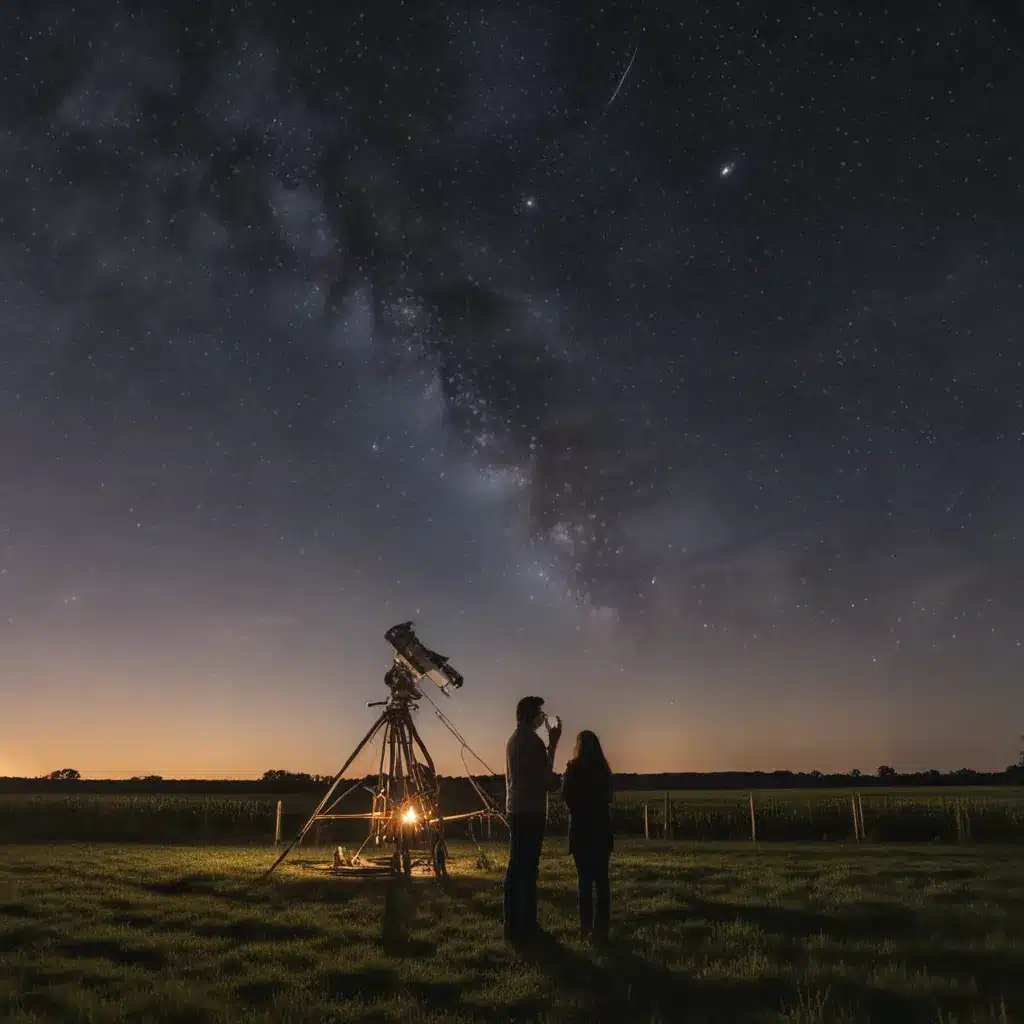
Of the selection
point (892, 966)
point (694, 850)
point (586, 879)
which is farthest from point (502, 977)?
point (694, 850)

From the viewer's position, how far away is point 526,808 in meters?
9.85

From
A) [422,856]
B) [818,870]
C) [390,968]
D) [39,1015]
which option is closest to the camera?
[39,1015]

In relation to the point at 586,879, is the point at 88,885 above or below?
below

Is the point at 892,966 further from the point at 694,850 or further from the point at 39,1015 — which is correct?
the point at 694,850

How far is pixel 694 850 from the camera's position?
2439cm

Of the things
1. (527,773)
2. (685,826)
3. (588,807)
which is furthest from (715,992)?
(685,826)

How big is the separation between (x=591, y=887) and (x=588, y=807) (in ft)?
2.73

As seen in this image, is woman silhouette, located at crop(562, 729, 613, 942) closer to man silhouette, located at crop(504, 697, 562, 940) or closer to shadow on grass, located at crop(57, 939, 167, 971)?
man silhouette, located at crop(504, 697, 562, 940)

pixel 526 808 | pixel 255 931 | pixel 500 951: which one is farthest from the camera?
pixel 255 931

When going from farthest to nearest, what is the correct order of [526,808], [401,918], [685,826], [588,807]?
[685,826], [401,918], [526,808], [588,807]

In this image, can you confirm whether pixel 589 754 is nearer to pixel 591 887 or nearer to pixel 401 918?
pixel 591 887

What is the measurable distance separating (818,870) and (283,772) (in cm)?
11499

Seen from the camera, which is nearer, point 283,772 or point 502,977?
point 502,977

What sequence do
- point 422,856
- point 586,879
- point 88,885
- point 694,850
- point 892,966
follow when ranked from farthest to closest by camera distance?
point 694,850 → point 422,856 → point 88,885 → point 586,879 → point 892,966
